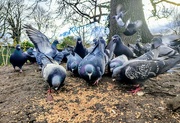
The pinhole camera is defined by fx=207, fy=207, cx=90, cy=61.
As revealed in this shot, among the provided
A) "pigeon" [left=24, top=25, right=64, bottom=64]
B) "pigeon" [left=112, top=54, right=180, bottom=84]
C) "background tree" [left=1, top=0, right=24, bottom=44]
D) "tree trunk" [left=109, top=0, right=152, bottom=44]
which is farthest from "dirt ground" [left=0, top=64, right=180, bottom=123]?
"background tree" [left=1, top=0, right=24, bottom=44]

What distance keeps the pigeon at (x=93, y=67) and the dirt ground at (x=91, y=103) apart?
0.53 feet

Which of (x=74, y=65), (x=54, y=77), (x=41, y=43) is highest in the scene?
(x=41, y=43)

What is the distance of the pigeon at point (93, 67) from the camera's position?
10.1 ft

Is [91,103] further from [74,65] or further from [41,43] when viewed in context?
[41,43]

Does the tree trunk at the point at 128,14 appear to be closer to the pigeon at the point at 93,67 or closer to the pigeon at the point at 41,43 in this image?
the pigeon at the point at 41,43

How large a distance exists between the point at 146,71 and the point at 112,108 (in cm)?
79

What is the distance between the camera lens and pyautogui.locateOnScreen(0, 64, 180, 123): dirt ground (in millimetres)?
2371

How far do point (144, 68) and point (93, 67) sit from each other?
0.74 metres

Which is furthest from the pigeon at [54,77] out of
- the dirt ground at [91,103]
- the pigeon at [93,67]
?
the pigeon at [93,67]

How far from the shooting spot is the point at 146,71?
9.66 ft

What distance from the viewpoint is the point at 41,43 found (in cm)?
438

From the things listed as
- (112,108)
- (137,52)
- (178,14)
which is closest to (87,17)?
(137,52)

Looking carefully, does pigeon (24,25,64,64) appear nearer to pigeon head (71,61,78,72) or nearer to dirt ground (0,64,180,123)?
pigeon head (71,61,78,72)

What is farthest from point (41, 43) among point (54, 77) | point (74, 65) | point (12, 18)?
point (12, 18)
